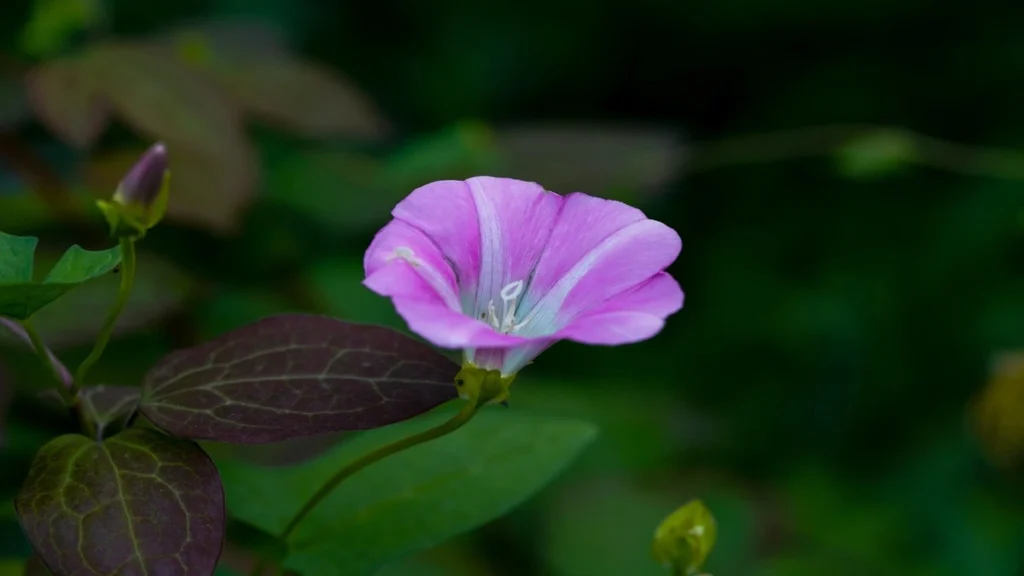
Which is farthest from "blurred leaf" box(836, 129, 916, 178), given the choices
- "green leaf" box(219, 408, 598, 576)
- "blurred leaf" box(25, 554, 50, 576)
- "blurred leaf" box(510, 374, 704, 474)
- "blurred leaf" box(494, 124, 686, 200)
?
"blurred leaf" box(25, 554, 50, 576)

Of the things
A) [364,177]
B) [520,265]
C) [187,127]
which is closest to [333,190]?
[364,177]

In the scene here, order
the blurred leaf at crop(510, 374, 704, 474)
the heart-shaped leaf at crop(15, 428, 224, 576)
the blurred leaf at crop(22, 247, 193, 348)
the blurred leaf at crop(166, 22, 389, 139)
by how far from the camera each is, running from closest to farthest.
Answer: the heart-shaped leaf at crop(15, 428, 224, 576) < the blurred leaf at crop(22, 247, 193, 348) < the blurred leaf at crop(166, 22, 389, 139) < the blurred leaf at crop(510, 374, 704, 474)

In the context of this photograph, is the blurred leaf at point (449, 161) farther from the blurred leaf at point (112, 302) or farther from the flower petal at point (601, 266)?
the flower petal at point (601, 266)

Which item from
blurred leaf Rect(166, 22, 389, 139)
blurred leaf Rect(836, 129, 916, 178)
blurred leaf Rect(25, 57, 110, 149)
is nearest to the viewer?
blurred leaf Rect(25, 57, 110, 149)

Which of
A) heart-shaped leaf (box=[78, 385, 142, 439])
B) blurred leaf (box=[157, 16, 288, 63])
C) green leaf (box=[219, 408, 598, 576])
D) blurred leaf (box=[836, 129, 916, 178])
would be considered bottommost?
green leaf (box=[219, 408, 598, 576])

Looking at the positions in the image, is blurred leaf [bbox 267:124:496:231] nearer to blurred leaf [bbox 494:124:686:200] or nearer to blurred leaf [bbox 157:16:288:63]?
blurred leaf [bbox 494:124:686:200]

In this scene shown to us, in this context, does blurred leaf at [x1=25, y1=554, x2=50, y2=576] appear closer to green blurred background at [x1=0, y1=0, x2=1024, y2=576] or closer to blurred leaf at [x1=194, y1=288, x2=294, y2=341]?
green blurred background at [x1=0, y1=0, x2=1024, y2=576]

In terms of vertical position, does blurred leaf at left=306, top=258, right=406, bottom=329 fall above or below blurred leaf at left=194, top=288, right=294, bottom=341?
above

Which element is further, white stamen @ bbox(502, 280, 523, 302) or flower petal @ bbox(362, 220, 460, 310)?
white stamen @ bbox(502, 280, 523, 302)
